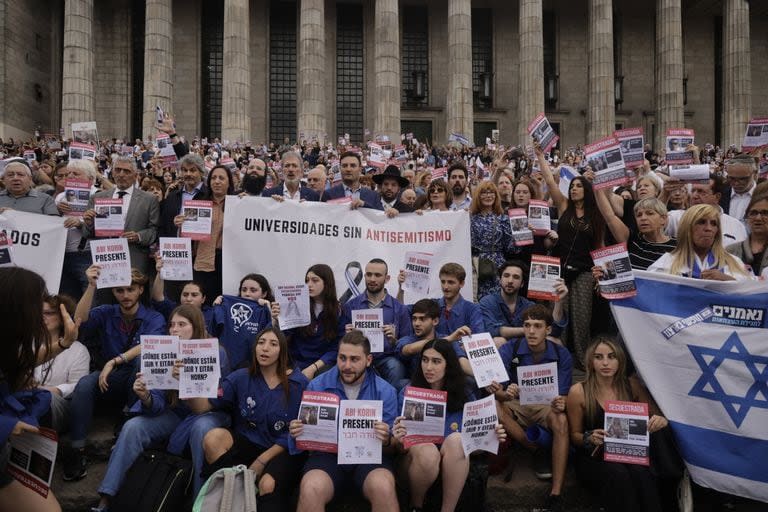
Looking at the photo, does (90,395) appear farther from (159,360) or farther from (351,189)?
(351,189)

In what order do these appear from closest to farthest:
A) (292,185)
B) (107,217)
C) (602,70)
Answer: (107,217) < (292,185) < (602,70)

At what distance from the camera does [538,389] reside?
6512mm

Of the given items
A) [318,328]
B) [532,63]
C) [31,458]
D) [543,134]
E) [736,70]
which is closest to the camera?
[31,458]

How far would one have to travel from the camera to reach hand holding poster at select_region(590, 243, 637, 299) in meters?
6.41

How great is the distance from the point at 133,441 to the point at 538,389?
3.81 meters

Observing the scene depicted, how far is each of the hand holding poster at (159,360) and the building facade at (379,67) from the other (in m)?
26.8

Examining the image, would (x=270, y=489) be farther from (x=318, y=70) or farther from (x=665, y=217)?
(x=318, y=70)

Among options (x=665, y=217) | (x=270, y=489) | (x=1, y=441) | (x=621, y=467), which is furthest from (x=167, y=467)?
(x=665, y=217)

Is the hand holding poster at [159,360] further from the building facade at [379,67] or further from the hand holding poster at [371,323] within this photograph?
the building facade at [379,67]

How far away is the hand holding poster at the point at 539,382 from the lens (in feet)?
21.3

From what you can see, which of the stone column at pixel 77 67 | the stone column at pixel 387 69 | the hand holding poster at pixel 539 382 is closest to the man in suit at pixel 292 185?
the hand holding poster at pixel 539 382

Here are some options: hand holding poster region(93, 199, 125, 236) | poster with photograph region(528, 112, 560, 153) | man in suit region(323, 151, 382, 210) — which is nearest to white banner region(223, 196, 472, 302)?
man in suit region(323, 151, 382, 210)

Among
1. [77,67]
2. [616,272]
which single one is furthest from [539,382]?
[77,67]

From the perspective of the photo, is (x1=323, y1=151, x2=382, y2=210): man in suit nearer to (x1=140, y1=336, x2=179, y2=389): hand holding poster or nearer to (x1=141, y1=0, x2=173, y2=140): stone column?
(x1=140, y1=336, x2=179, y2=389): hand holding poster
